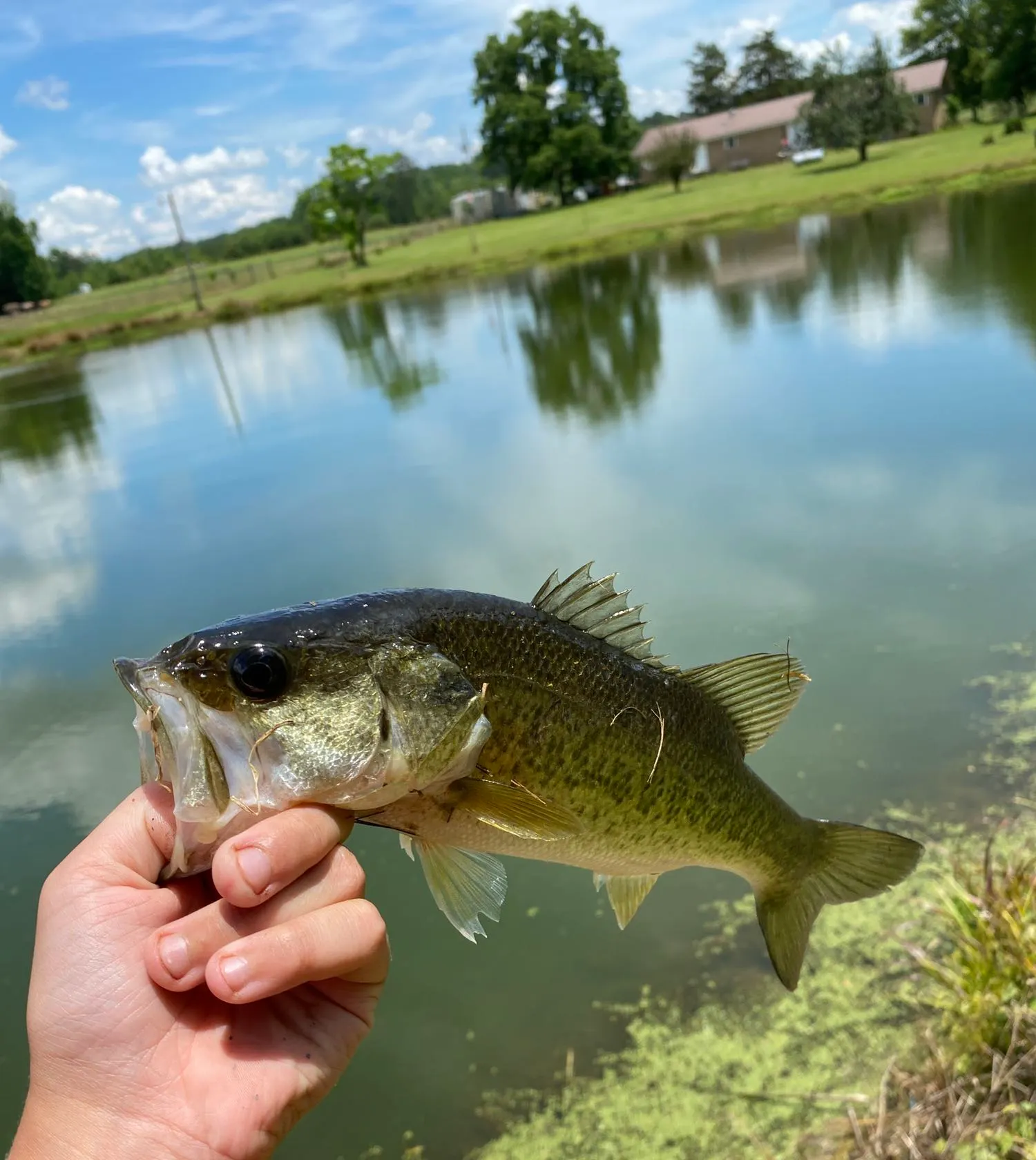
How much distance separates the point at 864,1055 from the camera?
3.68 metres

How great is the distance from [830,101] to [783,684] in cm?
6327

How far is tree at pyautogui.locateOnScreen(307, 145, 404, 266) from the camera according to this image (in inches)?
2330

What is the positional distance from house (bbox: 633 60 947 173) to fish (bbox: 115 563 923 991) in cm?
6965

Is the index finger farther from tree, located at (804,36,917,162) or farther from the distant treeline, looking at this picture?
the distant treeline

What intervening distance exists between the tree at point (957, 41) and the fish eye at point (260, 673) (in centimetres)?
6608

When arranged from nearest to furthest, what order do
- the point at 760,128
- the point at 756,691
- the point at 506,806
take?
the point at 506,806
the point at 756,691
the point at 760,128

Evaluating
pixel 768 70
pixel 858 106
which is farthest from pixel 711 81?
pixel 858 106

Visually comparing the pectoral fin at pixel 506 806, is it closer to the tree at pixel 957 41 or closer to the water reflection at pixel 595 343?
the water reflection at pixel 595 343

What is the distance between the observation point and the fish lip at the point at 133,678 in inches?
65.1

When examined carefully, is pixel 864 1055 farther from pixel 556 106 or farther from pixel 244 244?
pixel 244 244

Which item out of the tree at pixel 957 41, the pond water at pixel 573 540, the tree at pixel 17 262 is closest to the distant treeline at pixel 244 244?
the tree at pixel 17 262

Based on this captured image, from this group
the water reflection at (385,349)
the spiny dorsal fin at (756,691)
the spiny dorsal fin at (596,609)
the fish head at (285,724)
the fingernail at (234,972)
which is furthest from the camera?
the water reflection at (385,349)

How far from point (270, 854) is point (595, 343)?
1983 cm

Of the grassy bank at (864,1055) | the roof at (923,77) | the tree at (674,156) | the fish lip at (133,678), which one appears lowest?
the grassy bank at (864,1055)
